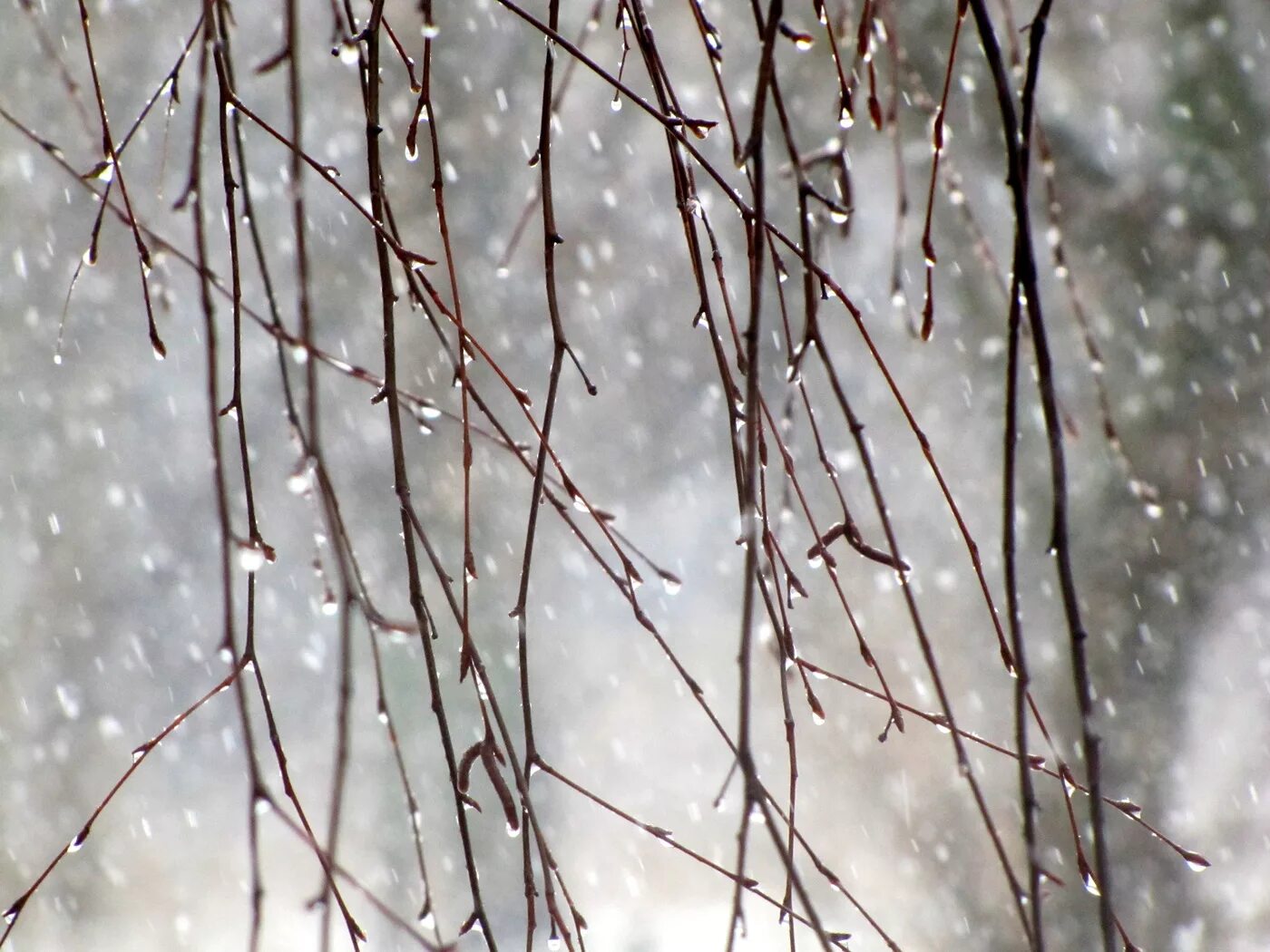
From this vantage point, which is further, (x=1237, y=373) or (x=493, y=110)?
(x=493, y=110)

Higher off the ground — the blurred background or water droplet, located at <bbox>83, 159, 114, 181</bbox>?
the blurred background

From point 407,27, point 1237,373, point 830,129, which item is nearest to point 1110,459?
point 1237,373

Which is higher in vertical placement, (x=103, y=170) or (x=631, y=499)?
(x=631, y=499)

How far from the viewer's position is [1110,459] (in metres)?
2.93

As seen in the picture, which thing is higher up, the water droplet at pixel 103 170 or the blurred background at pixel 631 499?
the blurred background at pixel 631 499

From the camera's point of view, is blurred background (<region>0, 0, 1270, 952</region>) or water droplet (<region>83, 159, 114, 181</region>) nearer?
water droplet (<region>83, 159, 114, 181</region>)

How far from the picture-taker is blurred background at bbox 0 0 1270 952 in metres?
2.89

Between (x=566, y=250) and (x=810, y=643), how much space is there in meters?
1.42

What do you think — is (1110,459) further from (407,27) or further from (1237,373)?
(407,27)

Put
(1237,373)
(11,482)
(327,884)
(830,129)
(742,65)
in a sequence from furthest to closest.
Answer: (11,482), (742,65), (830,129), (1237,373), (327,884)

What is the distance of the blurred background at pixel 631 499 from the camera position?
2895mm

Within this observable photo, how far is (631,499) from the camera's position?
3.61 meters

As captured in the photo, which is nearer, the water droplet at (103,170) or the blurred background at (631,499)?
the water droplet at (103,170)

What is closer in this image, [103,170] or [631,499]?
[103,170]
